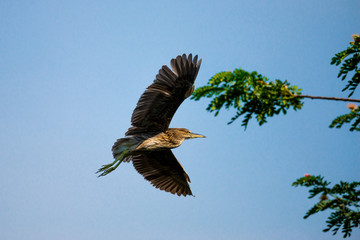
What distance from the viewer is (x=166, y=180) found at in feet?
24.4

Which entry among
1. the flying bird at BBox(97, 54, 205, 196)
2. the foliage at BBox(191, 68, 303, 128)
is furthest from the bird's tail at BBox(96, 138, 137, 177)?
the foliage at BBox(191, 68, 303, 128)

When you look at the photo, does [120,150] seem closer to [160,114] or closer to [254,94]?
[160,114]

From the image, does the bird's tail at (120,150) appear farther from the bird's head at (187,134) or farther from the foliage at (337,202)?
the foliage at (337,202)

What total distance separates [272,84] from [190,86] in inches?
100

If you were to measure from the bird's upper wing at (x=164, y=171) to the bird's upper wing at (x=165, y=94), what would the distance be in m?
0.87

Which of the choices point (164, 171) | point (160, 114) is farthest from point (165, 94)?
point (164, 171)

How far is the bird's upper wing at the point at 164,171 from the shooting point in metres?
7.07

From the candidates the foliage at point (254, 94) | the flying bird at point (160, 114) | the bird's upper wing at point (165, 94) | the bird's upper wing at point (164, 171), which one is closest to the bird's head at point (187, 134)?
the flying bird at point (160, 114)

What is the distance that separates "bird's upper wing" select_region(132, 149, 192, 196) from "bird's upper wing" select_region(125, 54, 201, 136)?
0.87 metres

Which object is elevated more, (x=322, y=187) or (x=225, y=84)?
(x=225, y=84)

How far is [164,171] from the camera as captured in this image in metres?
7.34

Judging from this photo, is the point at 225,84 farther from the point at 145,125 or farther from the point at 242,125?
the point at 145,125

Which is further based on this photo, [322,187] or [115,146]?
[115,146]

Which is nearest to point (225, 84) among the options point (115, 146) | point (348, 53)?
point (348, 53)
